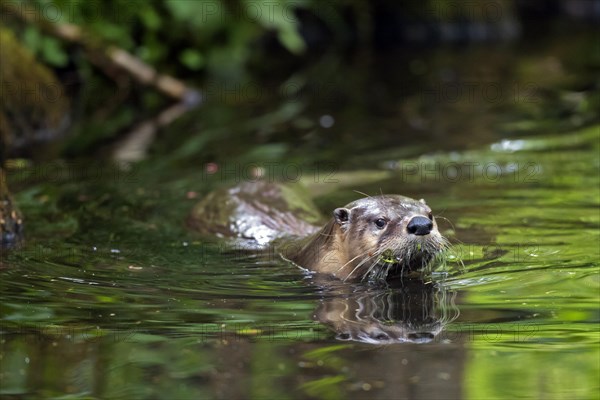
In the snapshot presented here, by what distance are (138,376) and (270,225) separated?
8.58ft

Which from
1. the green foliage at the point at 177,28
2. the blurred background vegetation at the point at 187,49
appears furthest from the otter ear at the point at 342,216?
the green foliage at the point at 177,28

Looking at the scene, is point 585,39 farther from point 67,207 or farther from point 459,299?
point 459,299

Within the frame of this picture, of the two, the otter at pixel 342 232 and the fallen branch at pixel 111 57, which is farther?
the fallen branch at pixel 111 57

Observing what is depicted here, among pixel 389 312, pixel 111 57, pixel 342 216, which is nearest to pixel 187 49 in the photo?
pixel 111 57

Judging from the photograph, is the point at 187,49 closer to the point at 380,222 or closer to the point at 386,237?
the point at 380,222

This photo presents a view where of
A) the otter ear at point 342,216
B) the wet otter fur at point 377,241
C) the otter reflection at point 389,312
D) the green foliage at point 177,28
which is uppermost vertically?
the green foliage at point 177,28

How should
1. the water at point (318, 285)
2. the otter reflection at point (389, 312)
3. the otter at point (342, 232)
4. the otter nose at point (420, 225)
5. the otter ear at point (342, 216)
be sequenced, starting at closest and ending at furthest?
1. the water at point (318, 285)
2. the otter reflection at point (389, 312)
3. the otter nose at point (420, 225)
4. the otter at point (342, 232)
5. the otter ear at point (342, 216)

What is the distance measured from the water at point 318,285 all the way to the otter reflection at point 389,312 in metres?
0.02

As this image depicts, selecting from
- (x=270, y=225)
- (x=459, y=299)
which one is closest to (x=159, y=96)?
(x=270, y=225)

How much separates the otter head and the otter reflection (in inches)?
4.6

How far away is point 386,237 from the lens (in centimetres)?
504

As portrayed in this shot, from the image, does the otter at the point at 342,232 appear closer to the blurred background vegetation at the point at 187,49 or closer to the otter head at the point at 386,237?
the otter head at the point at 386,237

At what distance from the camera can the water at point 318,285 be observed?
370cm

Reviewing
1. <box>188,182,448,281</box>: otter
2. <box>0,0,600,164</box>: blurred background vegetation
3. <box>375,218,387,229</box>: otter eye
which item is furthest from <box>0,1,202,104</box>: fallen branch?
<box>375,218,387,229</box>: otter eye
